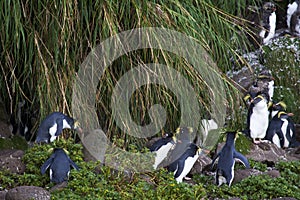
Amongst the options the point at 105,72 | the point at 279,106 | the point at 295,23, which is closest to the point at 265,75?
the point at 279,106

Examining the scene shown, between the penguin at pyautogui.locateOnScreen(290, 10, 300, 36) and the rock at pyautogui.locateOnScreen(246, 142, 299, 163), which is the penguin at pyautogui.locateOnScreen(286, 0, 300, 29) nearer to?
the penguin at pyautogui.locateOnScreen(290, 10, 300, 36)

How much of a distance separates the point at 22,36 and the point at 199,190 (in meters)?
1.86

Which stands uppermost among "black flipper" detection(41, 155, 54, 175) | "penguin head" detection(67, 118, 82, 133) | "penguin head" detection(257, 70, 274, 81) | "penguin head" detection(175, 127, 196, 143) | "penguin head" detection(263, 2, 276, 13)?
"penguin head" detection(263, 2, 276, 13)

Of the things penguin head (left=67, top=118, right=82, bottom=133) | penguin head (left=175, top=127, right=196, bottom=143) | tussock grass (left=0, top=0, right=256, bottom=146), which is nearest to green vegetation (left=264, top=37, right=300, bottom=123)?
tussock grass (left=0, top=0, right=256, bottom=146)

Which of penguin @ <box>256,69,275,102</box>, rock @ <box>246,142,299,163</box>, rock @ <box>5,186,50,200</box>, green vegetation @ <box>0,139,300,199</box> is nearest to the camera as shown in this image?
rock @ <box>5,186,50,200</box>

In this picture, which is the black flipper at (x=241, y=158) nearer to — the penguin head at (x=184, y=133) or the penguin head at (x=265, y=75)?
the penguin head at (x=184, y=133)

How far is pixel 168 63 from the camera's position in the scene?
203 inches

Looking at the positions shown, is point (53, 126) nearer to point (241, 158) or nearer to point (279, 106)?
point (241, 158)

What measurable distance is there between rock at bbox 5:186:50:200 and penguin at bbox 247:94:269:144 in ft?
7.90

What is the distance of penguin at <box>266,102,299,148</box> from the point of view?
6.20 meters

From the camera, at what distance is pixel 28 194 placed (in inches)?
161

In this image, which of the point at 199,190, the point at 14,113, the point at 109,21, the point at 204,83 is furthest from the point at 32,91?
the point at 199,190

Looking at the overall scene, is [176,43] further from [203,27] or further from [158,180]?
[158,180]

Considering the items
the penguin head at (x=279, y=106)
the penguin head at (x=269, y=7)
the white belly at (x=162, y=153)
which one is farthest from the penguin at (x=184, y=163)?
the penguin head at (x=269, y=7)
